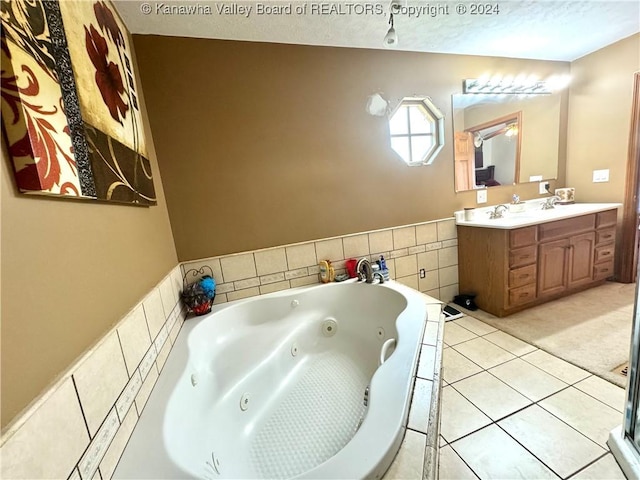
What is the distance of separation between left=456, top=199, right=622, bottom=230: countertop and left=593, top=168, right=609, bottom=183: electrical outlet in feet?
0.89

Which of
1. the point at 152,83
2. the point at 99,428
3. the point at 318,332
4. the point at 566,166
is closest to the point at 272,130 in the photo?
the point at 152,83

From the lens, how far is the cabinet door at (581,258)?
230 centimetres

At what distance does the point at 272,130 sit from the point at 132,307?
54.8 inches

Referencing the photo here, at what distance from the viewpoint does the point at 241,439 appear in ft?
3.87

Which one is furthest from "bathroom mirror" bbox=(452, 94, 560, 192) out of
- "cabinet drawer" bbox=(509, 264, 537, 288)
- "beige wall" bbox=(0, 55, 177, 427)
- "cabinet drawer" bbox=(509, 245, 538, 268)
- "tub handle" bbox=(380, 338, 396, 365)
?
"beige wall" bbox=(0, 55, 177, 427)

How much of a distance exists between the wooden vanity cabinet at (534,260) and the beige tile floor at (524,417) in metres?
0.54

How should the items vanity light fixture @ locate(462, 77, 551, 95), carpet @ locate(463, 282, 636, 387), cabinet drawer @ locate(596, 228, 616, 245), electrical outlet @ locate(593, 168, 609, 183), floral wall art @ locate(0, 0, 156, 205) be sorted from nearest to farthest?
floral wall art @ locate(0, 0, 156, 205) → carpet @ locate(463, 282, 636, 387) → vanity light fixture @ locate(462, 77, 551, 95) → cabinet drawer @ locate(596, 228, 616, 245) → electrical outlet @ locate(593, 168, 609, 183)

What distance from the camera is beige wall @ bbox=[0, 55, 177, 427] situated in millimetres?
499

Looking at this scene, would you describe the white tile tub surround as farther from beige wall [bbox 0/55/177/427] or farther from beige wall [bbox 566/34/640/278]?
beige wall [bbox 566/34/640/278]

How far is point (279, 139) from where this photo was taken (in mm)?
1834

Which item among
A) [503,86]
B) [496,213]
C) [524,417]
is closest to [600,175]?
[496,213]

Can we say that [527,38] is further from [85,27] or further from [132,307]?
[132,307]

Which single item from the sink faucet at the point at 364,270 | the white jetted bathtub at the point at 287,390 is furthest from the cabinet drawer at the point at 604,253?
the sink faucet at the point at 364,270

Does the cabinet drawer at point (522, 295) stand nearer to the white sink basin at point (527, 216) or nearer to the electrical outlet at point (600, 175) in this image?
the white sink basin at point (527, 216)
